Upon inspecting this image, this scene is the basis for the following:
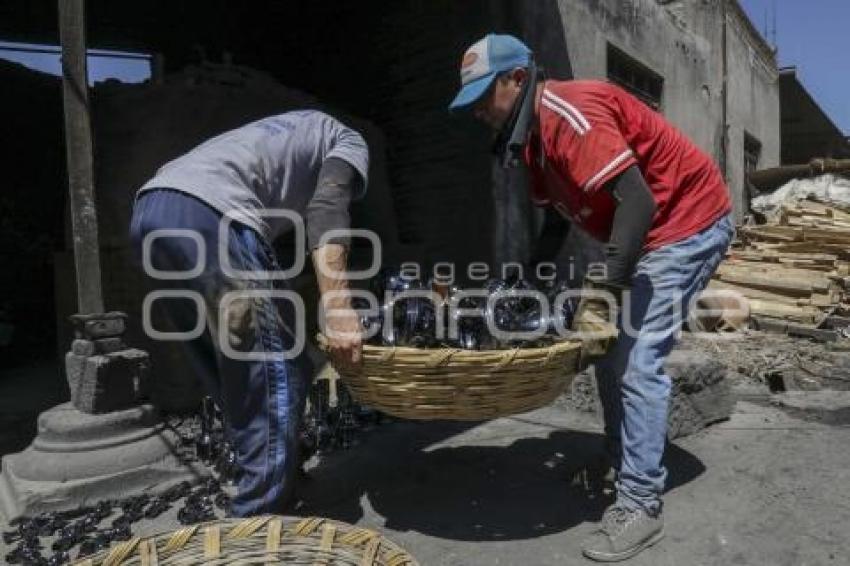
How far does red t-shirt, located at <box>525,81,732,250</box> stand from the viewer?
234 centimetres

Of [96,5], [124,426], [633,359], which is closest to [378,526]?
[633,359]

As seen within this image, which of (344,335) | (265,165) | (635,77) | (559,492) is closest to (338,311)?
(344,335)

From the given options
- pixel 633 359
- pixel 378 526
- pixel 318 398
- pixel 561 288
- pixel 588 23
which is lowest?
pixel 378 526

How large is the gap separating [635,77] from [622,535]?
24.4 feet

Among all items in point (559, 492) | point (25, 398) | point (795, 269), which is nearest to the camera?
point (559, 492)

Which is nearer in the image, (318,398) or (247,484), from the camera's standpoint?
(247,484)

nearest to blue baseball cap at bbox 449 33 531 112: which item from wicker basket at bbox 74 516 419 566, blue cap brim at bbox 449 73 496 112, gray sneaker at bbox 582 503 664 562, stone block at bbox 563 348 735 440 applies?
blue cap brim at bbox 449 73 496 112

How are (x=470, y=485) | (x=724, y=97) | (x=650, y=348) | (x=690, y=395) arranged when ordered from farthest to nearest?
(x=724, y=97) → (x=690, y=395) → (x=470, y=485) → (x=650, y=348)

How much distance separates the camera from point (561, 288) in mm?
2830

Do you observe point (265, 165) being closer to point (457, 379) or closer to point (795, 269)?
point (457, 379)

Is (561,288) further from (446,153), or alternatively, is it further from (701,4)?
(701,4)

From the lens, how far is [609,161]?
7.52ft

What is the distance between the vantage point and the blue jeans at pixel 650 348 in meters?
2.60

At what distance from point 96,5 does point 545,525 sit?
26.7 ft
